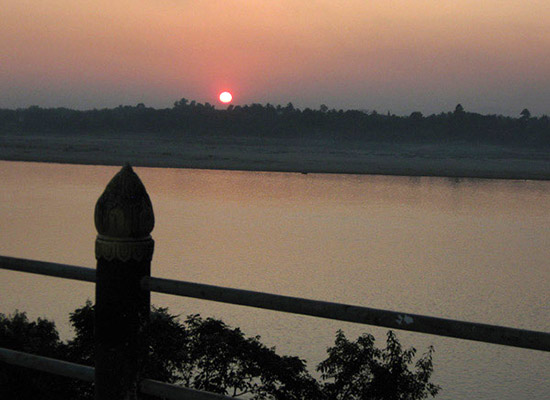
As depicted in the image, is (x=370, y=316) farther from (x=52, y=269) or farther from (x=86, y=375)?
(x=52, y=269)

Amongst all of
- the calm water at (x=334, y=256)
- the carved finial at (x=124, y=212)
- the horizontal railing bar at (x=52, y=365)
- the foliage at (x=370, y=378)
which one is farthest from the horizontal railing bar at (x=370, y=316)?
the calm water at (x=334, y=256)

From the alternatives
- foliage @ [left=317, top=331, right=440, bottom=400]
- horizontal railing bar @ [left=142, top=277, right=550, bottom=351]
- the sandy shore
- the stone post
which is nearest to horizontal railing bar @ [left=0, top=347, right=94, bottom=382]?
the stone post

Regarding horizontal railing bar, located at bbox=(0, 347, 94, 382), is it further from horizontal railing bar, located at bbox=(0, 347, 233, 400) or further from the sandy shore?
the sandy shore

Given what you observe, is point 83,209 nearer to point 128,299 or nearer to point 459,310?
point 459,310

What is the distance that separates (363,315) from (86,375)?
1.16 meters

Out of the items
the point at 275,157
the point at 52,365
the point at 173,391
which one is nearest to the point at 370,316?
the point at 173,391

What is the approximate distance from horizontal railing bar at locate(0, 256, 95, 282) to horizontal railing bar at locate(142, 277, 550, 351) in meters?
0.32

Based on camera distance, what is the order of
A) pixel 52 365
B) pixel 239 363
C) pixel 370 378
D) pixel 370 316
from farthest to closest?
pixel 370 378 → pixel 239 363 → pixel 52 365 → pixel 370 316

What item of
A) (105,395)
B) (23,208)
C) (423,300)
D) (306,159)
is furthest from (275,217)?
(306,159)

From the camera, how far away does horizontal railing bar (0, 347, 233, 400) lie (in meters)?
2.54

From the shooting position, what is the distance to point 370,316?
2.25 metres

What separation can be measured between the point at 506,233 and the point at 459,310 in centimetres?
2490

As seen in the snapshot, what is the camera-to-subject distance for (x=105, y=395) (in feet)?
8.61

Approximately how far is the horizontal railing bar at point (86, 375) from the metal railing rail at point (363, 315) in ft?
1.10
